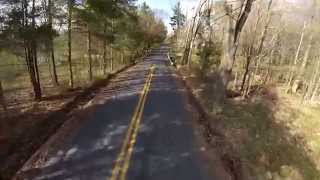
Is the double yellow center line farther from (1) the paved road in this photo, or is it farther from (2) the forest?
(2) the forest

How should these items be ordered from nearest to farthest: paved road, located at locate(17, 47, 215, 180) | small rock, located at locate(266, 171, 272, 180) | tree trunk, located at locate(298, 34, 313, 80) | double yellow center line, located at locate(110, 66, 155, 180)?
double yellow center line, located at locate(110, 66, 155, 180) < paved road, located at locate(17, 47, 215, 180) < small rock, located at locate(266, 171, 272, 180) < tree trunk, located at locate(298, 34, 313, 80)

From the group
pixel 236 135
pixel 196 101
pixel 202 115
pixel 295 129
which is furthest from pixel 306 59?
pixel 236 135

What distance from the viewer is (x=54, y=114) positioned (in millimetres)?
17203

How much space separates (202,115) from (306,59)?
2692cm

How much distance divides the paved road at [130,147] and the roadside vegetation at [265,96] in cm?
130

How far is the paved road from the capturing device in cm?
1046

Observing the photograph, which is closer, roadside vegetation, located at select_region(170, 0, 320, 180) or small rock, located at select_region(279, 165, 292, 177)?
small rock, located at select_region(279, 165, 292, 177)

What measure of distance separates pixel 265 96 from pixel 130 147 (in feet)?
75.9

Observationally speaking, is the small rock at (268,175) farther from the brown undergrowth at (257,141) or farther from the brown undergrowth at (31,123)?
the brown undergrowth at (31,123)

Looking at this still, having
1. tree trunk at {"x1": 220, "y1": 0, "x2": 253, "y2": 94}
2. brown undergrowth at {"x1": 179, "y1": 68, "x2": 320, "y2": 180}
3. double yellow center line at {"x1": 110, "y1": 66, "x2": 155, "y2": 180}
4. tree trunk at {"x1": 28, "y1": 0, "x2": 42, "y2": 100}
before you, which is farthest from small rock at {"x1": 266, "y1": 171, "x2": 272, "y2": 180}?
tree trunk at {"x1": 28, "y1": 0, "x2": 42, "y2": 100}

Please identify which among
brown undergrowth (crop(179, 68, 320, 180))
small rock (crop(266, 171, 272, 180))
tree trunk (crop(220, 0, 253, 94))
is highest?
tree trunk (crop(220, 0, 253, 94))

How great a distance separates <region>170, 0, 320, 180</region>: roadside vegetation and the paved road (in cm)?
130

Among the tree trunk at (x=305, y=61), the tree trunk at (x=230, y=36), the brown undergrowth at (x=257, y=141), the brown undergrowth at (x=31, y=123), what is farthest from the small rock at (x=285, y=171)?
the tree trunk at (x=305, y=61)

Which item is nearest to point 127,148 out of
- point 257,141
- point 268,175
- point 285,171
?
point 268,175
